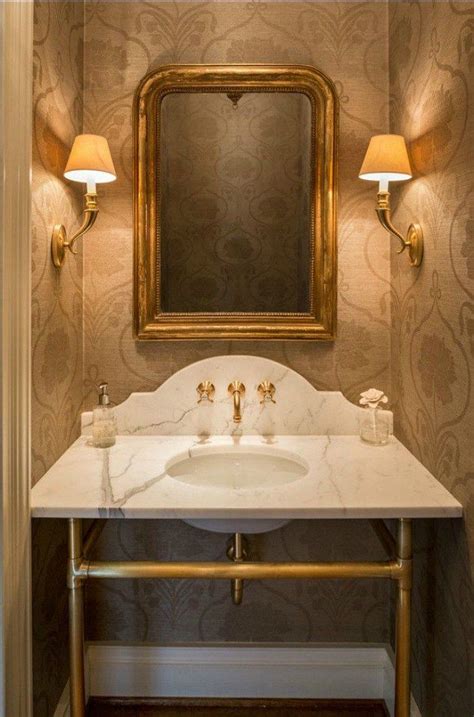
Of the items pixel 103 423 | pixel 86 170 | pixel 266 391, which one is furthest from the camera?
pixel 266 391

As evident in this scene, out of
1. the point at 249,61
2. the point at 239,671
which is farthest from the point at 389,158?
the point at 239,671

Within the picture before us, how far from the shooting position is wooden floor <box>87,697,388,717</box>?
5.67 feet

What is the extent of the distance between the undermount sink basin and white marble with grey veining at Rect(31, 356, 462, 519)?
2cm

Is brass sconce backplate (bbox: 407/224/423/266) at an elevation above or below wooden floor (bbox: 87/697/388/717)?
A: above

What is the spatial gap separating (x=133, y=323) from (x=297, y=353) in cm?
54

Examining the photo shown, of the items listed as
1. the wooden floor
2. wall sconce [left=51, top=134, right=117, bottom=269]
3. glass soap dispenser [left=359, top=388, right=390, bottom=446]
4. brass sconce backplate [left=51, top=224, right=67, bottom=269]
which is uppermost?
wall sconce [left=51, top=134, right=117, bottom=269]

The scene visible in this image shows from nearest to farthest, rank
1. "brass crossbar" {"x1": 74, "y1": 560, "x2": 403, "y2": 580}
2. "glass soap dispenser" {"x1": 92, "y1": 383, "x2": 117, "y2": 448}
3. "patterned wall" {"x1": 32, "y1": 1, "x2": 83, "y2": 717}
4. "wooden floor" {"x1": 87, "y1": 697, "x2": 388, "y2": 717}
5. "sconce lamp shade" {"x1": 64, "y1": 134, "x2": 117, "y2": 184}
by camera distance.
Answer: "brass crossbar" {"x1": 74, "y1": 560, "x2": 403, "y2": 580} < "patterned wall" {"x1": 32, "y1": 1, "x2": 83, "y2": 717} < "sconce lamp shade" {"x1": 64, "y1": 134, "x2": 117, "y2": 184} < "glass soap dispenser" {"x1": 92, "y1": 383, "x2": 117, "y2": 448} < "wooden floor" {"x1": 87, "y1": 697, "x2": 388, "y2": 717}

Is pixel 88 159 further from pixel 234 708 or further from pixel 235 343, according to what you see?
pixel 234 708

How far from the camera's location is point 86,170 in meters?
1.51

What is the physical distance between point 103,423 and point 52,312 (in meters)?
0.36

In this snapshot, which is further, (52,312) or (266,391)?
(266,391)

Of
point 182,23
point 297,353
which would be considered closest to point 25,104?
point 182,23

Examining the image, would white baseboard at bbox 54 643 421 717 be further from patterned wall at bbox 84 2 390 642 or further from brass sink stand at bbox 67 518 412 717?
brass sink stand at bbox 67 518 412 717

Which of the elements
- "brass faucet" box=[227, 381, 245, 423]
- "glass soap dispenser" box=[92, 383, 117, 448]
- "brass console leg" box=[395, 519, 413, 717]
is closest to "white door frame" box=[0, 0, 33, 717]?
"glass soap dispenser" box=[92, 383, 117, 448]
